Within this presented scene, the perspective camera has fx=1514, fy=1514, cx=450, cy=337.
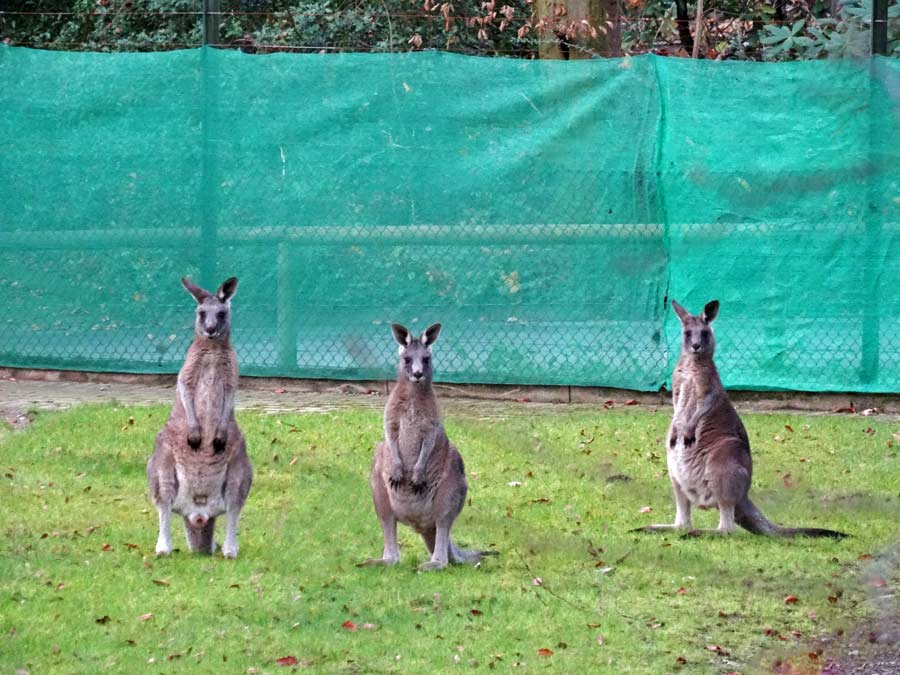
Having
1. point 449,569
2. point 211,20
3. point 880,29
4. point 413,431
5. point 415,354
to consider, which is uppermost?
point 211,20

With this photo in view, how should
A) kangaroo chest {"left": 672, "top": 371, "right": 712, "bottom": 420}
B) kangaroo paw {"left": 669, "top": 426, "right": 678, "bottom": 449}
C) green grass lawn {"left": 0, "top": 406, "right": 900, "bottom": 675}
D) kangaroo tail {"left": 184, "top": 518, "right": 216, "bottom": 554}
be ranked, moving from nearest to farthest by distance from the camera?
green grass lawn {"left": 0, "top": 406, "right": 900, "bottom": 675} → kangaroo tail {"left": 184, "top": 518, "right": 216, "bottom": 554} → kangaroo paw {"left": 669, "top": 426, "right": 678, "bottom": 449} → kangaroo chest {"left": 672, "top": 371, "right": 712, "bottom": 420}

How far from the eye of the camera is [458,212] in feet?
34.0

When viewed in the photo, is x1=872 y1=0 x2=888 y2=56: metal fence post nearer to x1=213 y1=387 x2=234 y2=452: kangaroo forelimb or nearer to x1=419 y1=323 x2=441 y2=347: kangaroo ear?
x1=419 y1=323 x2=441 y2=347: kangaroo ear

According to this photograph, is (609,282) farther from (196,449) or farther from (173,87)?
(196,449)

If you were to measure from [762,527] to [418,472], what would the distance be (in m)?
1.71

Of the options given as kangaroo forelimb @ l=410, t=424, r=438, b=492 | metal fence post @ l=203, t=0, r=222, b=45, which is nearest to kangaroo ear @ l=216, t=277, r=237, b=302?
kangaroo forelimb @ l=410, t=424, r=438, b=492

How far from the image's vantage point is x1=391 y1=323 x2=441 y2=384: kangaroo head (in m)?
6.47

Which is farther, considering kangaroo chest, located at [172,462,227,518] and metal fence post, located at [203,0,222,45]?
metal fence post, located at [203,0,222,45]

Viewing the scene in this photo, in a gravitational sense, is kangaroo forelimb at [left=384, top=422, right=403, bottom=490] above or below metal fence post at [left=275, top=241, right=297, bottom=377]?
below

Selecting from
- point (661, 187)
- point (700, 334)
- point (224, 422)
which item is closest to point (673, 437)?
point (700, 334)

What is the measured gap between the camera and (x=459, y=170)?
34.0 ft

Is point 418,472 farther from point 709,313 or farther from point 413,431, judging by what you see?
point 709,313

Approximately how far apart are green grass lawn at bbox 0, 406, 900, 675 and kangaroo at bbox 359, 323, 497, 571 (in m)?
0.13

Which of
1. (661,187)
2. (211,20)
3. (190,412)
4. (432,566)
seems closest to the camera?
(432,566)
